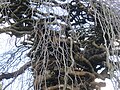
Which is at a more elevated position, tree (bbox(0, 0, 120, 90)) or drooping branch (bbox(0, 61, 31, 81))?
tree (bbox(0, 0, 120, 90))

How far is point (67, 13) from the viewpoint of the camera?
0.83 meters

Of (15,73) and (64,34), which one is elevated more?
(64,34)

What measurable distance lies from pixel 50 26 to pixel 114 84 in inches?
9.4

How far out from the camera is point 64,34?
828 mm

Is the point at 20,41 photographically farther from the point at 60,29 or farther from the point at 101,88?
the point at 101,88

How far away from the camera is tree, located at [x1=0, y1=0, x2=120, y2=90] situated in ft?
2.71

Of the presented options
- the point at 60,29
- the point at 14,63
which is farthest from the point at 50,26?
the point at 14,63

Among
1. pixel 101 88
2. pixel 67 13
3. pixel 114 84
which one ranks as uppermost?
pixel 67 13

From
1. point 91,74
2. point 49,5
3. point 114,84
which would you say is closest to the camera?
point 114,84

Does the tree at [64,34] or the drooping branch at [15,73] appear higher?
the tree at [64,34]

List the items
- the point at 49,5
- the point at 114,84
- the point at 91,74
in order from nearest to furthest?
the point at 114,84 < the point at 49,5 < the point at 91,74

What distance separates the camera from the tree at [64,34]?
2.71 feet

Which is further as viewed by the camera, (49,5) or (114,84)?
(49,5)

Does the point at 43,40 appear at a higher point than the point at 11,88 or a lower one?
higher
